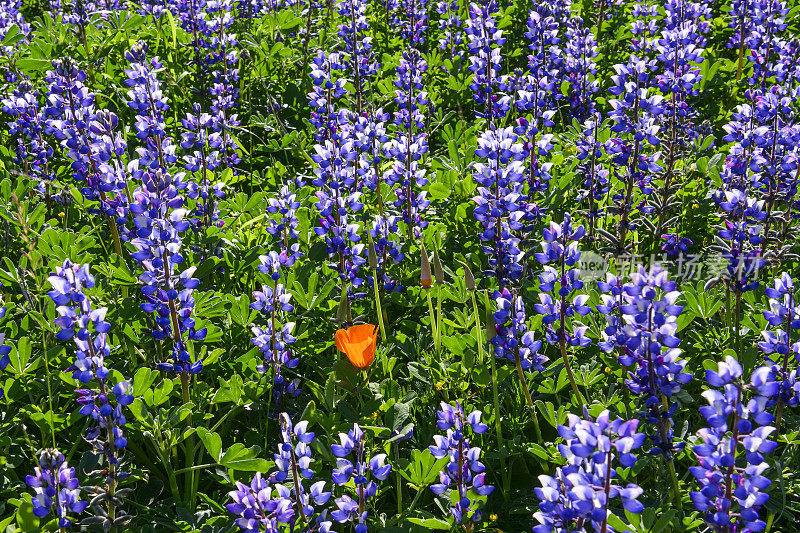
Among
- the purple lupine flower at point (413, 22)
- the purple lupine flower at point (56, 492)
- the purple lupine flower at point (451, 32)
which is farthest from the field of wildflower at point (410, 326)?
the purple lupine flower at point (413, 22)

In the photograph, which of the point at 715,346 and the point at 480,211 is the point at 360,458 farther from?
the point at 715,346

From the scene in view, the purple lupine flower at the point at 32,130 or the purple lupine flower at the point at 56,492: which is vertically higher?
the purple lupine flower at the point at 32,130

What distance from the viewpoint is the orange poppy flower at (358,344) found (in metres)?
2.41

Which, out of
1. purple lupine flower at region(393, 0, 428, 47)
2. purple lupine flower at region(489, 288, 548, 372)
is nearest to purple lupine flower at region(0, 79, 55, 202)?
purple lupine flower at region(489, 288, 548, 372)

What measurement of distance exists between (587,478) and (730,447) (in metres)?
0.31

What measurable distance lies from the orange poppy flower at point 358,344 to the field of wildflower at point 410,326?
12 millimetres

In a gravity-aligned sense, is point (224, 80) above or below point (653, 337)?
above

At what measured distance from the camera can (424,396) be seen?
2.67 metres

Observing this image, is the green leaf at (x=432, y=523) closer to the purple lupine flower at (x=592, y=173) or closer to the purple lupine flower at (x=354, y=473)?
the purple lupine flower at (x=354, y=473)

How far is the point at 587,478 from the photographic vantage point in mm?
1578

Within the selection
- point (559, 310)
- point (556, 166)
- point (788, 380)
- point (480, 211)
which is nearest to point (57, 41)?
point (556, 166)

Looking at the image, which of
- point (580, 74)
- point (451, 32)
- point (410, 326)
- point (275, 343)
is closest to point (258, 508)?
point (275, 343)

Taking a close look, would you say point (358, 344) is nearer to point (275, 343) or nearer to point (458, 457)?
point (275, 343)

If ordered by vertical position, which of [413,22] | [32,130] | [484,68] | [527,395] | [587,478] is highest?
[413,22]
